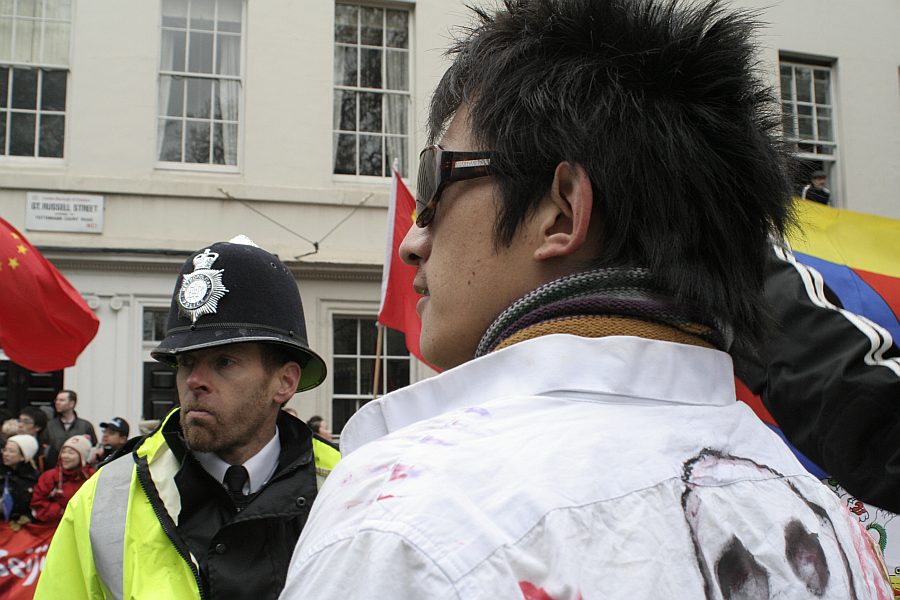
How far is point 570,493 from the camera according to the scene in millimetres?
878

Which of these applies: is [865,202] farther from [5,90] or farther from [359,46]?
[5,90]

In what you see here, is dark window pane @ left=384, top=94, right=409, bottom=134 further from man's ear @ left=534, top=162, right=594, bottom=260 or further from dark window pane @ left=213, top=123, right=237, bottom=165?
man's ear @ left=534, top=162, right=594, bottom=260

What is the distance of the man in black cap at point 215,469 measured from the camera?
229 cm

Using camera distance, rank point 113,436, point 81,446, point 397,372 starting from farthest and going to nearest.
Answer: point 397,372 → point 113,436 → point 81,446

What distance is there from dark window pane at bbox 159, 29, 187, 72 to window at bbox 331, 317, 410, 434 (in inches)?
155

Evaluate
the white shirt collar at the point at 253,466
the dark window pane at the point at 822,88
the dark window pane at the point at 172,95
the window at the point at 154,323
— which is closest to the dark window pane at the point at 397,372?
the window at the point at 154,323

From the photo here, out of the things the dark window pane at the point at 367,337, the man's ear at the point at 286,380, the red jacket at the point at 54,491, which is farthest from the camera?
the dark window pane at the point at 367,337

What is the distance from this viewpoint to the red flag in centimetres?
708

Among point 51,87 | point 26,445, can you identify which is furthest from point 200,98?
point 26,445

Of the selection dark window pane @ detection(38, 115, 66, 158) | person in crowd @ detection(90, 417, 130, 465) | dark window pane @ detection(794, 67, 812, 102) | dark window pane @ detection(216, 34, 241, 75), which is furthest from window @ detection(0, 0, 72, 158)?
dark window pane @ detection(794, 67, 812, 102)

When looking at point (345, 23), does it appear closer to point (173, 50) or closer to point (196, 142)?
point (173, 50)

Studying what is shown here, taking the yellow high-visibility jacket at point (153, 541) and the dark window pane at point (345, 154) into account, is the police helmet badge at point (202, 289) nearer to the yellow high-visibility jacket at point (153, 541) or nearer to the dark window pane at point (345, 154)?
the yellow high-visibility jacket at point (153, 541)

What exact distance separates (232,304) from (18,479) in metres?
5.49

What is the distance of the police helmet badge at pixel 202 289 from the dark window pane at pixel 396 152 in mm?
9457
